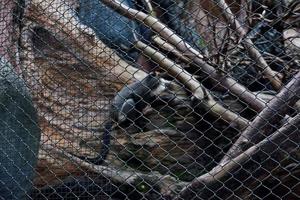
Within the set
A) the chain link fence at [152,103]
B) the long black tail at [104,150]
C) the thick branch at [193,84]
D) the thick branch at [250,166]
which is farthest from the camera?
the long black tail at [104,150]

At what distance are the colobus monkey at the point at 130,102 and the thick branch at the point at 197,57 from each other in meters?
0.42

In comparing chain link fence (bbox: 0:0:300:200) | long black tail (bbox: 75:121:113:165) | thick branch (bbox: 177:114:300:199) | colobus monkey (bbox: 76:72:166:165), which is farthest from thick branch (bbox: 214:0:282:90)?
long black tail (bbox: 75:121:113:165)

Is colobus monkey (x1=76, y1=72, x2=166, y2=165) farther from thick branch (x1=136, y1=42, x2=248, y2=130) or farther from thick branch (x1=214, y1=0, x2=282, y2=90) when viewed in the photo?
thick branch (x1=214, y1=0, x2=282, y2=90)

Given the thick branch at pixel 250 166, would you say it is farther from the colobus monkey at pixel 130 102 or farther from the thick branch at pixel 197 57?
the colobus monkey at pixel 130 102

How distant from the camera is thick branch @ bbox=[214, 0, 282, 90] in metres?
2.72

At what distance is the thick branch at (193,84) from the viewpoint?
121 inches

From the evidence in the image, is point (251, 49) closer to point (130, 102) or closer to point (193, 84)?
point (193, 84)

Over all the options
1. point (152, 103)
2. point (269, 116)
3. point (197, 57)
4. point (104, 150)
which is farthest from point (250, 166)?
point (152, 103)

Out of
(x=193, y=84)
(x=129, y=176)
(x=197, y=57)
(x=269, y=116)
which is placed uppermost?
(x=197, y=57)

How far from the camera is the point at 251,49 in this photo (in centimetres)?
288

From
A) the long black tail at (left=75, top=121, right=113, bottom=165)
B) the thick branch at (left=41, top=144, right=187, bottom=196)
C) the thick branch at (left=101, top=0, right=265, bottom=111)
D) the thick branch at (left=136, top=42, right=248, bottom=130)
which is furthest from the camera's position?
the long black tail at (left=75, top=121, right=113, bottom=165)

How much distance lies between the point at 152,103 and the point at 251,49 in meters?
1.00

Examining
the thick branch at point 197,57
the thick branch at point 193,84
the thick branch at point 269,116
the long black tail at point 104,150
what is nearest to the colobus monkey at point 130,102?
the long black tail at point 104,150

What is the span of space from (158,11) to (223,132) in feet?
→ 3.43
